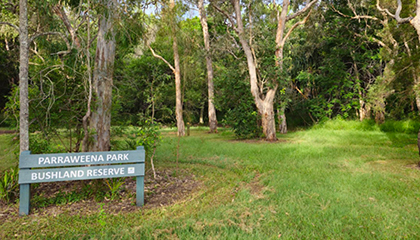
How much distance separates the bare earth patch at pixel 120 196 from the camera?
4.25 m

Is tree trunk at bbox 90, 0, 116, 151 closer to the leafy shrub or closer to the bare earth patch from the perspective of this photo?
the bare earth patch

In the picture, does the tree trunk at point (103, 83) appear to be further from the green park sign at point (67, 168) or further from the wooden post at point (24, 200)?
the wooden post at point (24, 200)

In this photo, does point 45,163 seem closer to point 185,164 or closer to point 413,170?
point 185,164

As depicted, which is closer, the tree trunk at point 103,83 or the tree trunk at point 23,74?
the tree trunk at point 23,74

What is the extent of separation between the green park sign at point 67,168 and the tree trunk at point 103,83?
139cm

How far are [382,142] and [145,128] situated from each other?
10.3 meters

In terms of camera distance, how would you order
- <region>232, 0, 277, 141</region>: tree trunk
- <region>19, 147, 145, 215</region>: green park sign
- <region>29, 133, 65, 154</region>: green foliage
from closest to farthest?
1. <region>19, 147, 145, 215</region>: green park sign
2. <region>29, 133, 65, 154</region>: green foliage
3. <region>232, 0, 277, 141</region>: tree trunk

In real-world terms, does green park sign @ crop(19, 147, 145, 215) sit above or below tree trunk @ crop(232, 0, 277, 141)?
below

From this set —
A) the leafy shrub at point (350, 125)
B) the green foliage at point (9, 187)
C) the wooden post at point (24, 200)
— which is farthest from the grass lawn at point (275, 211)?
the leafy shrub at point (350, 125)

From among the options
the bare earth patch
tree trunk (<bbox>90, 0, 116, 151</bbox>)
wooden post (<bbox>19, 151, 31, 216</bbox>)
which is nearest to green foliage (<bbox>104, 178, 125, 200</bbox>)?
the bare earth patch

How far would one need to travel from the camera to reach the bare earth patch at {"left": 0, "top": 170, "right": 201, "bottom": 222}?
167 inches

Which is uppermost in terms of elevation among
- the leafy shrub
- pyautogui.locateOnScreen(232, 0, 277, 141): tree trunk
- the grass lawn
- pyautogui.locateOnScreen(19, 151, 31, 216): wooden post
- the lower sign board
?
pyautogui.locateOnScreen(232, 0, 277, 141): tree trunk

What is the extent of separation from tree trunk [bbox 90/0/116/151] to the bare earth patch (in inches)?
35.2

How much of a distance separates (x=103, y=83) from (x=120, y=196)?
221 cm
